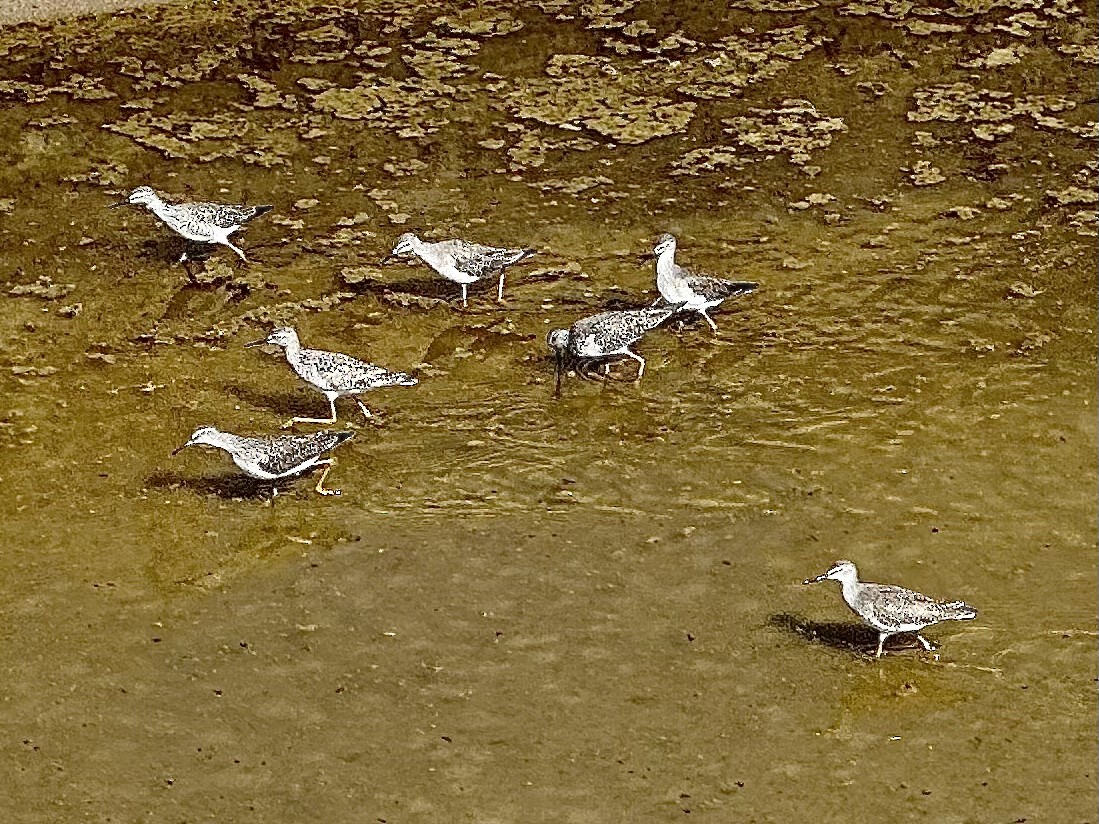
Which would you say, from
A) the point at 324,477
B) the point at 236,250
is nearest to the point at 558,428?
the point at 324,477

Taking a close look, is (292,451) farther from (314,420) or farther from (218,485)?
(314,420)

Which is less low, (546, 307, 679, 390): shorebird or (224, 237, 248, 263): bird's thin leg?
(546, 307, 679, 390): shorebird

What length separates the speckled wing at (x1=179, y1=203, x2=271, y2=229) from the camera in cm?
1108

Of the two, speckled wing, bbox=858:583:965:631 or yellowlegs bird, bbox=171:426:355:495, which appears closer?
speckled wing, bbox=858:583:965:631

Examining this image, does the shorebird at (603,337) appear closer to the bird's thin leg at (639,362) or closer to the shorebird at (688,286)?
the bird's thin leg at (639,362)

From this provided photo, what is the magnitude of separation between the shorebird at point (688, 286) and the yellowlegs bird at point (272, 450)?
225cm

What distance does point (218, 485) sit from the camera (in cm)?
915

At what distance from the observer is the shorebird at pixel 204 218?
36.3 ft

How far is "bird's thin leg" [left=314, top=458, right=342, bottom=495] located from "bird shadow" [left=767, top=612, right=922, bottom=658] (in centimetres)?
243

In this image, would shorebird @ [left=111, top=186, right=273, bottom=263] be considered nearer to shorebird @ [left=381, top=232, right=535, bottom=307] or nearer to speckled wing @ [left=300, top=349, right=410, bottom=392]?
shorebird @ [left=381, top=232, right=535, bottom=307]

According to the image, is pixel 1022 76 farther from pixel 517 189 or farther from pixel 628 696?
pixel 628 696

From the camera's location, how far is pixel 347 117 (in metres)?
13.1

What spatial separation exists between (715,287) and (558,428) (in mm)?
1459

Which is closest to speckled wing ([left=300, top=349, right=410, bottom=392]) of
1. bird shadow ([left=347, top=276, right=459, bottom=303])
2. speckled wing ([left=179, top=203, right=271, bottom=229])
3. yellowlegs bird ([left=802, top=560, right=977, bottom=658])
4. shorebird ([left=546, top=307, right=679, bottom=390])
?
shorebird ([left=546, top=307, right=679, bottom=390])
